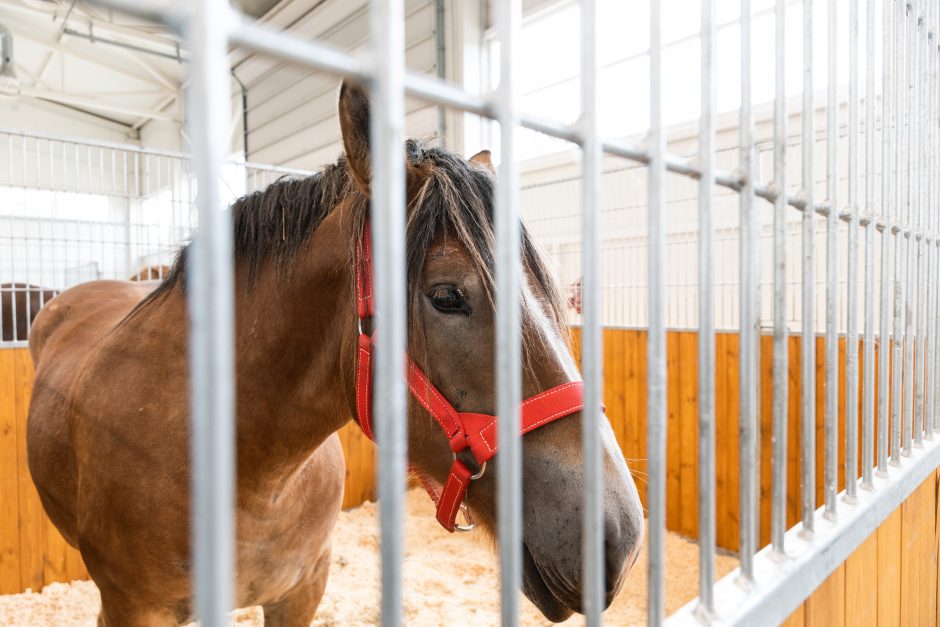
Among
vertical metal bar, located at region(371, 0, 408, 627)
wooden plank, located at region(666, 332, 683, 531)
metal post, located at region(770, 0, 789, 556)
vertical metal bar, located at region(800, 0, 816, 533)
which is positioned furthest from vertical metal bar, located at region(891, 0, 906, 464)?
wooden plank, located at region(666, 332, 683, 531)

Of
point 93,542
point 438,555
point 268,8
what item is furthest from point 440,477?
point 268,8

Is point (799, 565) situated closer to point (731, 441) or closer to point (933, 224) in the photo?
point (933, 224)

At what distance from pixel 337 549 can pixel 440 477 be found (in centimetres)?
246

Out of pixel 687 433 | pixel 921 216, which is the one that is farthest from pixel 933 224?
pixel 687 433

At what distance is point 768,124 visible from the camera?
3729 millimetres

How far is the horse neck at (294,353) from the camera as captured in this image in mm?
1049

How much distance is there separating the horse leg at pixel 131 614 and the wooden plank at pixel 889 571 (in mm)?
1607

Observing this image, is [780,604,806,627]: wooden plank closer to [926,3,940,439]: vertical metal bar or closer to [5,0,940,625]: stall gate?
[5,0,940,625]: stall gate

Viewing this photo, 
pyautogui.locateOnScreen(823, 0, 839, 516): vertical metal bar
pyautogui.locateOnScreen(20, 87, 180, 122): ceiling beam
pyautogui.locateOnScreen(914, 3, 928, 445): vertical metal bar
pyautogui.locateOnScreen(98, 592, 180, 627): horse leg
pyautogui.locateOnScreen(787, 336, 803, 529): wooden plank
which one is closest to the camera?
pyautogui.locateOnScreen(823, 0, 839, 516): vertical metal bar

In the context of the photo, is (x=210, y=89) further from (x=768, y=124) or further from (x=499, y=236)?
(x=768, y=124)

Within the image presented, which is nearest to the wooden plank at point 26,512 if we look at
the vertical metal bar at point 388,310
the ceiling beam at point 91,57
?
the vertical metal bar at point 388,310

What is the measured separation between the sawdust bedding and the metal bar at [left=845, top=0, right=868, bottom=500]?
4.50 feet

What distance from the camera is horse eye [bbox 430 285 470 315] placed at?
34.7 inches

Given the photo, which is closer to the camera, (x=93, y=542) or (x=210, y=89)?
(x=210, y=89)
